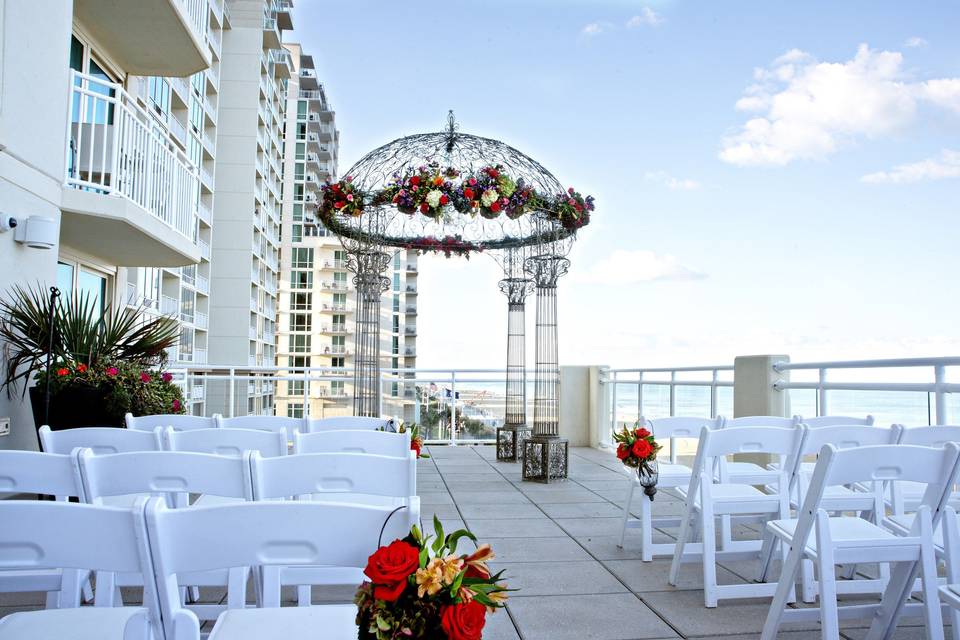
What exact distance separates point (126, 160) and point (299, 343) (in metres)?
45.5

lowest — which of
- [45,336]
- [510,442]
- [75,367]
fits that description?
[510,442]

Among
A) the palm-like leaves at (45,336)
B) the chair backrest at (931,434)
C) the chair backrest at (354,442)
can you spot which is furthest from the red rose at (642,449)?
the palm-like leaves at (45,336)

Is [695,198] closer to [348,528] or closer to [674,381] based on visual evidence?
[674,381]

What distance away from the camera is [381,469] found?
209 centimetres

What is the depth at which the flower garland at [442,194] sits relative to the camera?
6.59 metres

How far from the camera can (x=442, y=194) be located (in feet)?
21.6

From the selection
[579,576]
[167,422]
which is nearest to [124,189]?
[167,422]

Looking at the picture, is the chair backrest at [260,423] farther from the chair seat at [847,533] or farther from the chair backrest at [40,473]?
the chair seat at [847,533]

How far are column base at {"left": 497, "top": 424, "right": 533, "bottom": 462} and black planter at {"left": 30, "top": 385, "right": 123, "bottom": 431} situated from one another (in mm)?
4277

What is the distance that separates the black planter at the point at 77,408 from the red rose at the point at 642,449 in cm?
330

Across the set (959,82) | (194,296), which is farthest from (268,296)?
(959,82)

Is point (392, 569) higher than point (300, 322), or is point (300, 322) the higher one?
point (300, 322)

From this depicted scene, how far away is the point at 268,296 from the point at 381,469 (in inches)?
1502

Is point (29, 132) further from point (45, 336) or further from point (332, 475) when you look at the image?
point (332, 475)
